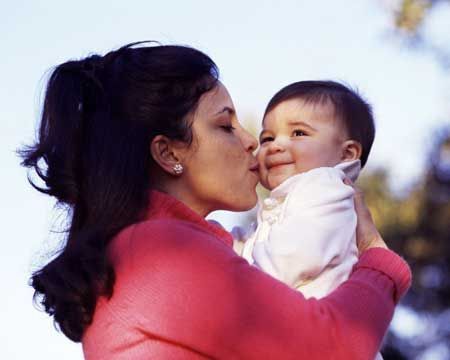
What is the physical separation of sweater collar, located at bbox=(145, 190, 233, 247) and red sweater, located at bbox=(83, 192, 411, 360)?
111 millimetres

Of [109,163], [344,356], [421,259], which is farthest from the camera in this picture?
[421,259]

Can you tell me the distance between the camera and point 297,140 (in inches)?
131

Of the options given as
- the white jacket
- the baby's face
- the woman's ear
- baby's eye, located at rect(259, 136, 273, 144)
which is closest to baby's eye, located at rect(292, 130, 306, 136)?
the baby's face

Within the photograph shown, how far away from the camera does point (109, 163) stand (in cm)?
279

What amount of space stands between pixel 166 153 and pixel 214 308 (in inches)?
25.2

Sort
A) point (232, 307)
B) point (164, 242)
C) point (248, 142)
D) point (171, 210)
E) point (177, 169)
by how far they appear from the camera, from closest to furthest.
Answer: point (232, 307) < point (164, 242) < point (171, 210) < point (177, 169) < point (248, 142)

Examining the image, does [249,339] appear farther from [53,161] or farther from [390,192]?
[390,192]

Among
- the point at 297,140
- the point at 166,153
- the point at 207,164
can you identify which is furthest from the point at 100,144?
the point at 297,140

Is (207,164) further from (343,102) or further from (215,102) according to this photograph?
(343,102)

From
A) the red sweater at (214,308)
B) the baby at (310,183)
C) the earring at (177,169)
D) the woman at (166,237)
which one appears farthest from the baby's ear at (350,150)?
the red sweater at (214,308)

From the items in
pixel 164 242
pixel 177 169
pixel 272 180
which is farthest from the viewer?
pixel 272 180

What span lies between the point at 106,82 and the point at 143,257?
62 cm

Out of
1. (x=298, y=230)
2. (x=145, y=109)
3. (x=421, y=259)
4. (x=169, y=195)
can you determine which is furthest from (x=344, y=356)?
(x=421, y=259)

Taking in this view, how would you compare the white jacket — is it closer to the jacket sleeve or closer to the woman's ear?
the jacket sleeve
